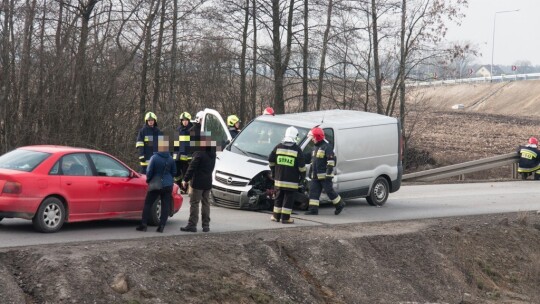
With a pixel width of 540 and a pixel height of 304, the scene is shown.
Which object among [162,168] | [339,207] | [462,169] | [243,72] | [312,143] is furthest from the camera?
[243,72]

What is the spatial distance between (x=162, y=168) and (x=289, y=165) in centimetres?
263

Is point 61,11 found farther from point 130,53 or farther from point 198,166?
point 198,166

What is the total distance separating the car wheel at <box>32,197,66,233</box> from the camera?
1169cm

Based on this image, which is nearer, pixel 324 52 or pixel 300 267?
pixel 300 267

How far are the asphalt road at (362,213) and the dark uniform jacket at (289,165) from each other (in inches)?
29.0

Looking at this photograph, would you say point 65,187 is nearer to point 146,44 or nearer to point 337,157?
point 337,157

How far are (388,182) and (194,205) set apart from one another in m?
6.30

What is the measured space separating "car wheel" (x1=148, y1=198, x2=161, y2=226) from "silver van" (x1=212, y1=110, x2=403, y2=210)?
8.29ft

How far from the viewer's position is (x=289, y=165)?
14242mm

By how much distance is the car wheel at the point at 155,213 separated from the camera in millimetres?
13234

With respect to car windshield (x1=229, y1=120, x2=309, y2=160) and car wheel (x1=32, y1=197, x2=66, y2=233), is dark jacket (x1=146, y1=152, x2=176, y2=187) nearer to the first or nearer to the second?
car wheel (x1=32, y1=197, x2=66, y2=233)

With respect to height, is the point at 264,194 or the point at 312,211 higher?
the point at 264,194

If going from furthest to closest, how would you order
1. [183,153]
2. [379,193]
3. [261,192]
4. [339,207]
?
→ [379,193]
[183,153]
[339,207]
[261,192]

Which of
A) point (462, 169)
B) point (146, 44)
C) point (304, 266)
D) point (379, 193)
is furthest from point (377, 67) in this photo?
point (304, 266)
